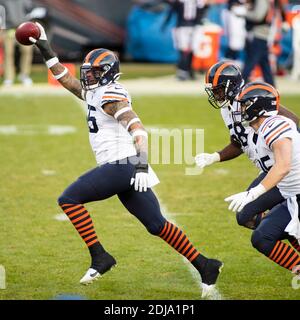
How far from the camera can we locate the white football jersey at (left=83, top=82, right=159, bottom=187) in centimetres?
539

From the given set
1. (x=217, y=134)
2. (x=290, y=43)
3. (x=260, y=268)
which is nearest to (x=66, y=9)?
(x=290, y=43)

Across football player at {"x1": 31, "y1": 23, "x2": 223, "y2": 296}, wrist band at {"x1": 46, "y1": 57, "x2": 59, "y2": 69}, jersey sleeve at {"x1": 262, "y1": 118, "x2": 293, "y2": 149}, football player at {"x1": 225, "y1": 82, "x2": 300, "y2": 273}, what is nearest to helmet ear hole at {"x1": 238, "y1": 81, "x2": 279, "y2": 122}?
football player at {"x1": 225, "y1": 82, "x2": 300, "y2": 273}

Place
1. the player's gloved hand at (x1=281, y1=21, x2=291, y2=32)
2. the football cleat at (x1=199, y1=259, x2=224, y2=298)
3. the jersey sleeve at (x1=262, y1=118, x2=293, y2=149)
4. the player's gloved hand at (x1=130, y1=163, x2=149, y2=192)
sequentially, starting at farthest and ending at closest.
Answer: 1. the player's gloved hand at (x1=281, y1=21, x2=291, y2=32)
2. the football cleat at (x1=199, y1=259, x2=224, y2=298)
3. the player's gloved hand at (x1=130, y1=163, x2=149, y2=192)
4. the jersey sleeve at (x1=262, y1=118, x2=293, y2=149)

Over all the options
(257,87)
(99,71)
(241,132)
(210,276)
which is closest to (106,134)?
(99,71)

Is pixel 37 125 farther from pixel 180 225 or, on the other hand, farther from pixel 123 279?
pixel 123 279

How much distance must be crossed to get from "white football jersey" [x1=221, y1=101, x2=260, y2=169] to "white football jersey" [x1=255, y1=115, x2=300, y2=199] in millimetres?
135

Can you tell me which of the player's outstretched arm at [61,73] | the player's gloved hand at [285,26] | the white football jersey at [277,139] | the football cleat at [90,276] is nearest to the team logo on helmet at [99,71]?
the player's outstretched arm at [61,73]

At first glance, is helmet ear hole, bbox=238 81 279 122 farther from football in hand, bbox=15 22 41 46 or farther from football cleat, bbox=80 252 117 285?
football in hand, bbox=15 22 41 46

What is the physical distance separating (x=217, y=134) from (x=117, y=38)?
26.9 feet

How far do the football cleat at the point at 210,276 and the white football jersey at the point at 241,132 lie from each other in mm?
742

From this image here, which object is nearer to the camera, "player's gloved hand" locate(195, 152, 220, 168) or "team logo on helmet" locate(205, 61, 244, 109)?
"team logo on helmet" locate(205, 61, 244, 109)

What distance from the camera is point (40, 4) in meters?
17.4

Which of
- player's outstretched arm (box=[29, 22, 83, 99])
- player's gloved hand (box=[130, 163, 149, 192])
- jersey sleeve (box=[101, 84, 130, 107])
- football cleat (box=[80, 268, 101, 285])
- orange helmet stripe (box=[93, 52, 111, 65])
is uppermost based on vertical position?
orange helmet stripe (box=[93, 52, 111, 65])

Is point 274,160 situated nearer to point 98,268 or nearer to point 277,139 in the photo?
point 277,139
